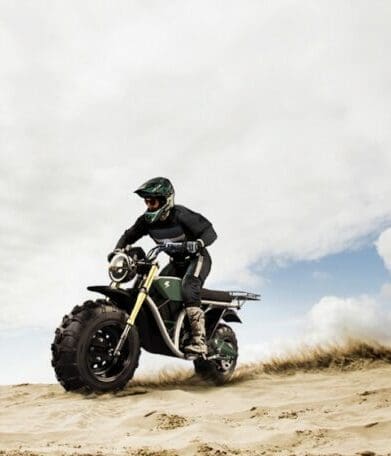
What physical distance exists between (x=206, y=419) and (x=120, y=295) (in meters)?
2.07

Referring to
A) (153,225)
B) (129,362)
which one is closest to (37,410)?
(129,362)

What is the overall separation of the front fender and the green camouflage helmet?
940 mm

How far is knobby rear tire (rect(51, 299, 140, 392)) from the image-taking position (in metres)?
6.96

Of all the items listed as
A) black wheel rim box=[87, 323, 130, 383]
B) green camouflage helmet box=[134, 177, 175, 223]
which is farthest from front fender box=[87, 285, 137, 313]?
green camouflage helmet box=[134, 177, 175, 223]

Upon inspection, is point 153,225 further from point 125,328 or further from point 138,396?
point 138,396

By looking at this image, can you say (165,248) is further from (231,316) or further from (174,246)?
(231,316)

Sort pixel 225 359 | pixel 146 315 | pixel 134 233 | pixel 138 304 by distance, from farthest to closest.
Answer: pixel 225 359, pixel 134 233, pixel 146 315, pixel 138 304

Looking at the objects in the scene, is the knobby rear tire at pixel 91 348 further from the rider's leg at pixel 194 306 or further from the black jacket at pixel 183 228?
the black jacket at pixel 183 228

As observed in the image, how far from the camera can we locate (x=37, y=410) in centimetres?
654

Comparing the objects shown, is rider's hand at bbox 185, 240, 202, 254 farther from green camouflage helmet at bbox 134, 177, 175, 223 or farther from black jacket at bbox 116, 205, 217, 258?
green camouflage helmet at bbox 134, 177, 175, 223

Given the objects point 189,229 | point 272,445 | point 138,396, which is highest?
point 189,229

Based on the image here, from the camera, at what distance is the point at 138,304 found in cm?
730

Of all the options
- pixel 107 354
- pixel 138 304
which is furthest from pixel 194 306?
pixel 107 354

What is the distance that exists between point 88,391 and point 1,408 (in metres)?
0.92
